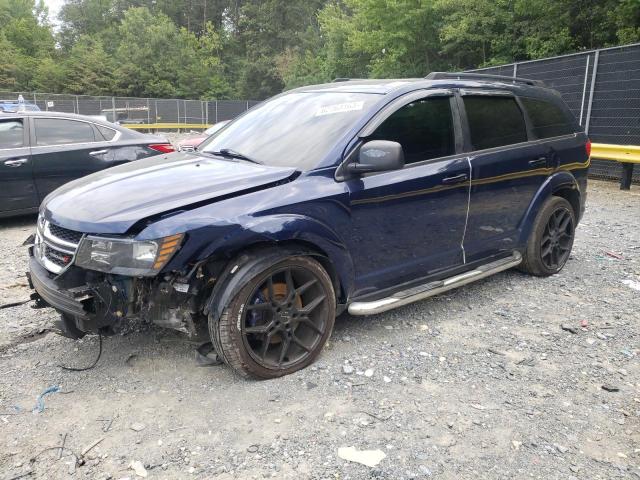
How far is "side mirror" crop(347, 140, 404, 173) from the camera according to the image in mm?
3262

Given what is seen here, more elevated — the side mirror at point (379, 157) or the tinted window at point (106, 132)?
the tinted window at point (106, 132)

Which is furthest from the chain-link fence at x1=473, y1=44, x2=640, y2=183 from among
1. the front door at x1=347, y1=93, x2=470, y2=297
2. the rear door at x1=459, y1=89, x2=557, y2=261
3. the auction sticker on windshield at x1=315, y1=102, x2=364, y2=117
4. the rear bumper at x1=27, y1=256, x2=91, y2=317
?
the rear bumper at x1=27, y1=256, x2=91, y2=317

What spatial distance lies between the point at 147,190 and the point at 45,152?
4542 millimetres

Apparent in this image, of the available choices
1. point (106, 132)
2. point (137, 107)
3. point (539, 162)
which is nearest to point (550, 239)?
point (539, 162)

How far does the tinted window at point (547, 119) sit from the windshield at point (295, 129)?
6.13 ft

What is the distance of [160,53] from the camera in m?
54.2

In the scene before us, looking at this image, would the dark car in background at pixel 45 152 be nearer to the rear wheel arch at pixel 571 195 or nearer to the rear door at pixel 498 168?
the rear door at pixel 498 168

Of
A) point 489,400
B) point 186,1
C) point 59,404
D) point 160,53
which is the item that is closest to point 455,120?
point 489,400

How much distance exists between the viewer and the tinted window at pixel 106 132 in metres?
7.25

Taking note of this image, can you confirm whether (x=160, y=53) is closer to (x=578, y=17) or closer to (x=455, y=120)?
(x=578, y=17)

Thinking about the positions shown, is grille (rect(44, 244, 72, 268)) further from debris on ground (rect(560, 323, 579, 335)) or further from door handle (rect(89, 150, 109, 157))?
door handle (rect(89, 150, 109, 157))

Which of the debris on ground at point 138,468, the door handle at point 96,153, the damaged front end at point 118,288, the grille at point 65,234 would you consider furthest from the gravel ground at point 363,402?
the door handle at point 96,153

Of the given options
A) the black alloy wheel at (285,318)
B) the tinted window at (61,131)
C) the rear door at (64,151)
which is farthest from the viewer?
the tinted window at (61,131)

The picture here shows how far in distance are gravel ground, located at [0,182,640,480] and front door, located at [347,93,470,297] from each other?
517 millimetres
